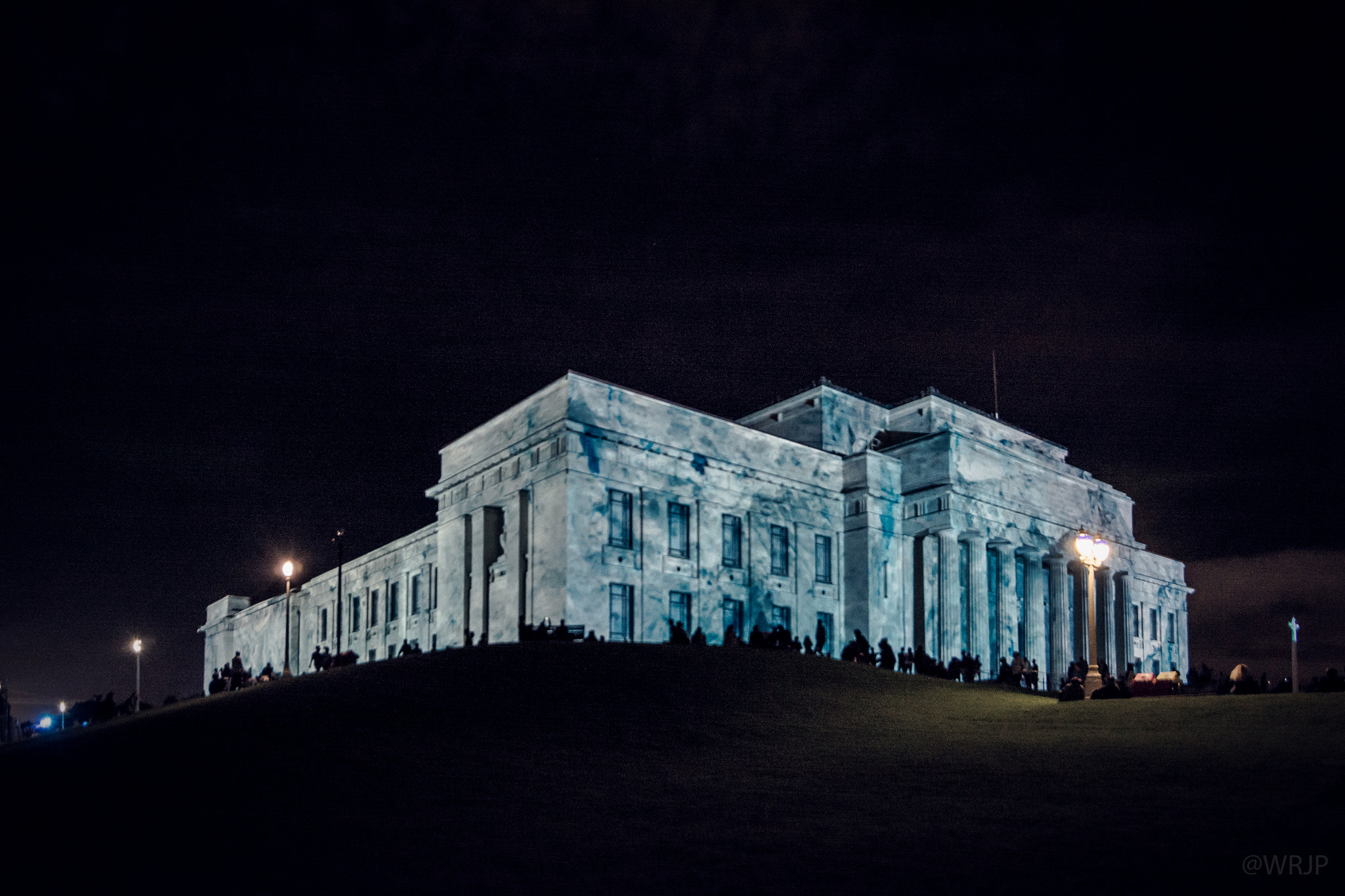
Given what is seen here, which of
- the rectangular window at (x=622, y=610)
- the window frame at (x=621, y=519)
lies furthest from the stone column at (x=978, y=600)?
the rectangular window at (x=622, y=610)

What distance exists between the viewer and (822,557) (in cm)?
4738

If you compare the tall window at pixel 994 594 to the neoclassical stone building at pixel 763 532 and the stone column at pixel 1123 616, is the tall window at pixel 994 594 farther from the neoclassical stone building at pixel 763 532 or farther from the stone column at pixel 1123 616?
the stone column at pixel 1123 616

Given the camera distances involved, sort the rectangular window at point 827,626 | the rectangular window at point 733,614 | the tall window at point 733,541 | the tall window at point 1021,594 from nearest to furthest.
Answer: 1. the rectangular window at point 733,614
2. the tall window at point 733,541
3. the rectangular window at point 827,626
4. the tall window at point 1021,594

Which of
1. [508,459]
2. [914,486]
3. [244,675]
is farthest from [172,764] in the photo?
[914,486]

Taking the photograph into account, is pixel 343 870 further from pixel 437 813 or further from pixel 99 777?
pixel 99 777

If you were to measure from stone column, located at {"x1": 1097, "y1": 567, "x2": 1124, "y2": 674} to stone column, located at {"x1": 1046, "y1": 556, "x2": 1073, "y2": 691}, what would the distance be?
10.3 ft

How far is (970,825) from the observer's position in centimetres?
1284

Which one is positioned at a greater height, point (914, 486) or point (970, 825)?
point (914, 486)

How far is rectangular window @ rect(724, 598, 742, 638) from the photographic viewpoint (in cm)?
4309

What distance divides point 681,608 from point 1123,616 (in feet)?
90.3

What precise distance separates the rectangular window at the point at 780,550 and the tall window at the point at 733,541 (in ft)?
5.71

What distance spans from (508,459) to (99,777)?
89.6ft

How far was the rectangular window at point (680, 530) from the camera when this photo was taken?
42.0 m

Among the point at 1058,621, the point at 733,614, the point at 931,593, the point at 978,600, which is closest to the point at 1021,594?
the point at 1058,621
